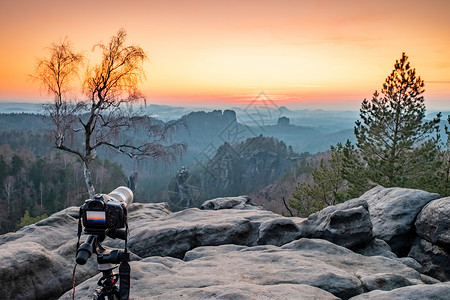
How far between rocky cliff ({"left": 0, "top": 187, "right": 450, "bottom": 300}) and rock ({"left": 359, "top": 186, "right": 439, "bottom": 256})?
0.03m

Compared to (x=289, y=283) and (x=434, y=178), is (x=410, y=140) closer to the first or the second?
(x=434, y=178)

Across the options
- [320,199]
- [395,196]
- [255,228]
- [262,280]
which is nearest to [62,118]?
[255,228]

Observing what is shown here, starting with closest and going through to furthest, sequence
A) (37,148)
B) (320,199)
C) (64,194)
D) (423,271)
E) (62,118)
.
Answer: (423,271) < (62,118) < (320,199) < (64,194) < (37,148)

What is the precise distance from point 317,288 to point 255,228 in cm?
592

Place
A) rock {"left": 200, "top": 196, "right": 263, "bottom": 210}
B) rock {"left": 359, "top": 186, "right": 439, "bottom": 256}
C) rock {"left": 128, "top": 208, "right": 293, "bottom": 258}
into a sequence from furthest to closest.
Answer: rock {"left": 200, "top": 196, "right": 263, "bottom": 210}, rock {"left": 359, "top": 186, "right": 439, "bottom": 256}, rock {"left": 128, "top": 208, "right": 293, "bottom": 258}

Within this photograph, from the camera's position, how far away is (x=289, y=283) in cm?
665

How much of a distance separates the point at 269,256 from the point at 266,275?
1281mm

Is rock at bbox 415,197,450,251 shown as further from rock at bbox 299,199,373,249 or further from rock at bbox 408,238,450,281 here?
rock at bbox 299,199,373,249

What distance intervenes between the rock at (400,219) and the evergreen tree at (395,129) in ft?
32.5

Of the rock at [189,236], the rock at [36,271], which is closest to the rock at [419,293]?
the rock at [189,236]

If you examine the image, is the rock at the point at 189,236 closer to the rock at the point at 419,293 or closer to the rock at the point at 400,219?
the rock at the point at 400,219

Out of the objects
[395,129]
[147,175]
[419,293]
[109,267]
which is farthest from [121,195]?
[147,175]

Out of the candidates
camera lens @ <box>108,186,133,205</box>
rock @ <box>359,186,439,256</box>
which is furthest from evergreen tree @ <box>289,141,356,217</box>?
camera lens @ <box>108,186,133,205</box>

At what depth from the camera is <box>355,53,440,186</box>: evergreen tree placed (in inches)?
876
